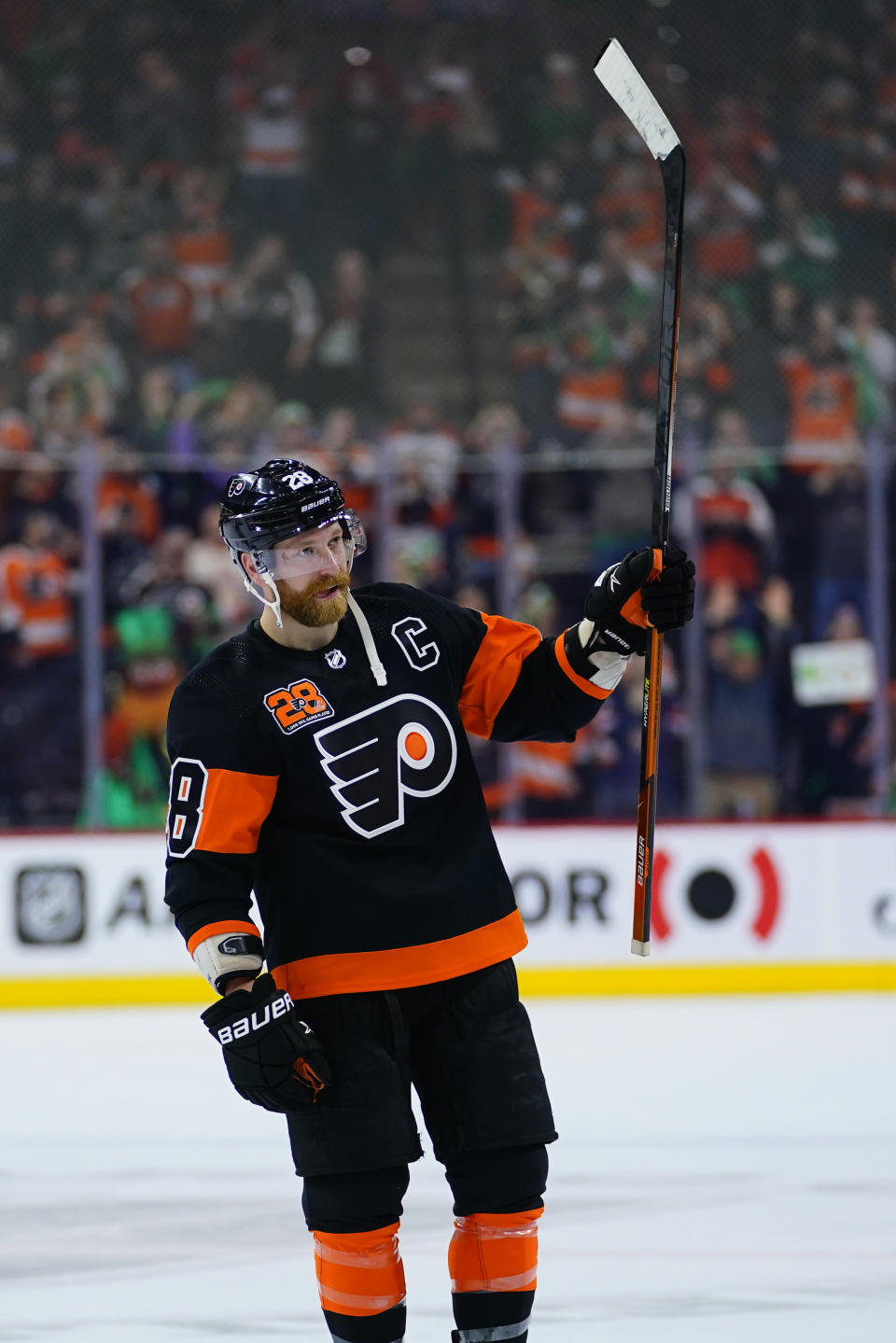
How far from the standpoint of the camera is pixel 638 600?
8.05 feet

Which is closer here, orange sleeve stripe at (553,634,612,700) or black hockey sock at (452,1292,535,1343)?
black hockey sock at (452,1292,535,1343)

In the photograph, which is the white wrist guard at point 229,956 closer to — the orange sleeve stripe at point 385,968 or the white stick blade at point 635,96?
the orange sleeve stripe at point 385,968

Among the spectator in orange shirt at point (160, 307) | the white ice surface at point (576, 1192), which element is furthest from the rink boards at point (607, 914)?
the spectator in orange shirt at point (160, 307)

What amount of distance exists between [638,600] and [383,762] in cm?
38

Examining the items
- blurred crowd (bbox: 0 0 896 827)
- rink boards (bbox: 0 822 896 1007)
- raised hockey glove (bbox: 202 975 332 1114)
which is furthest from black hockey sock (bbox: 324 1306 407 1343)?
blurred crowd (bbox: 0 0 896 827)

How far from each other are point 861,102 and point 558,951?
4.64 meters

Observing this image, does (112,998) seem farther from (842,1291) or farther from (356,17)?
(356,17)

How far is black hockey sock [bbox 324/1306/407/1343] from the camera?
2.29 meters

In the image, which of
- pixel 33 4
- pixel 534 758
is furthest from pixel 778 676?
pixel 33 4

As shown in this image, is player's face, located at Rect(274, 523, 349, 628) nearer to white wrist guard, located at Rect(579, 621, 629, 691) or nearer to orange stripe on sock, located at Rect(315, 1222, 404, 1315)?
white wrist guard, located at Rect(579, 621, 629, 691)

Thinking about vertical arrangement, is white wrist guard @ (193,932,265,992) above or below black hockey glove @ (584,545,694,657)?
below

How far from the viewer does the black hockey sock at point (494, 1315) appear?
2330 mm

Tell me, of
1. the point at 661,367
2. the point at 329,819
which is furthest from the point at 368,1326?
the point at 661,367

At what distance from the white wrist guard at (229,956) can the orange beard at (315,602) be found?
37cm
